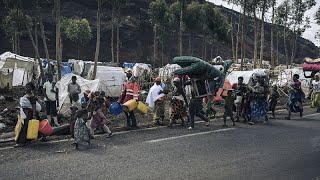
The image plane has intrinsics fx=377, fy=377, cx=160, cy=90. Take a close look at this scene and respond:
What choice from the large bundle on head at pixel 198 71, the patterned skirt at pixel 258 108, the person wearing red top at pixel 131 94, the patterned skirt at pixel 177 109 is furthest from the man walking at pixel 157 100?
the patterned skirt at pixel 258 108

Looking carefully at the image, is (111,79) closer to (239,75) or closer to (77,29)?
(239,75)

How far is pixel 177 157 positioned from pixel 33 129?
3.54 m

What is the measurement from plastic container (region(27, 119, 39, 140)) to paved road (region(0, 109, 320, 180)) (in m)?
0.21

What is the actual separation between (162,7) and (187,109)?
103 ft

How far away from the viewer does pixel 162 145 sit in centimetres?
856

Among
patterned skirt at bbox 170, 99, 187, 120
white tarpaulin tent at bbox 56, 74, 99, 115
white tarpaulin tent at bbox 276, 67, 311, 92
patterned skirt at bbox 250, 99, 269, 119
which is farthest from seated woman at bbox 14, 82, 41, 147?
white tarpaulin tent at bbox 276, 67, 311, 92

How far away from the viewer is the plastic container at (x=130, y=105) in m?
10.7

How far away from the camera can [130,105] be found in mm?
10789

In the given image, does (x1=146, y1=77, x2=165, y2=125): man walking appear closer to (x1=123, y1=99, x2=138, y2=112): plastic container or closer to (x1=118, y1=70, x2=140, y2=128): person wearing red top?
(x1=118, y1=70, x2=140, y2=128): person wearing red top

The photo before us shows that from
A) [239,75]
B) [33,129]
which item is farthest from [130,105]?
[239,75]

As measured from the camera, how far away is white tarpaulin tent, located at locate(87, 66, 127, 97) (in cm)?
2044

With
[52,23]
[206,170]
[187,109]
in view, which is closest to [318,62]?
[187,109]

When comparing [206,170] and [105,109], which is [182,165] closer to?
[206,170]

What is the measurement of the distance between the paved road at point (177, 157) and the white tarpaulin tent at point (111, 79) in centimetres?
1037
